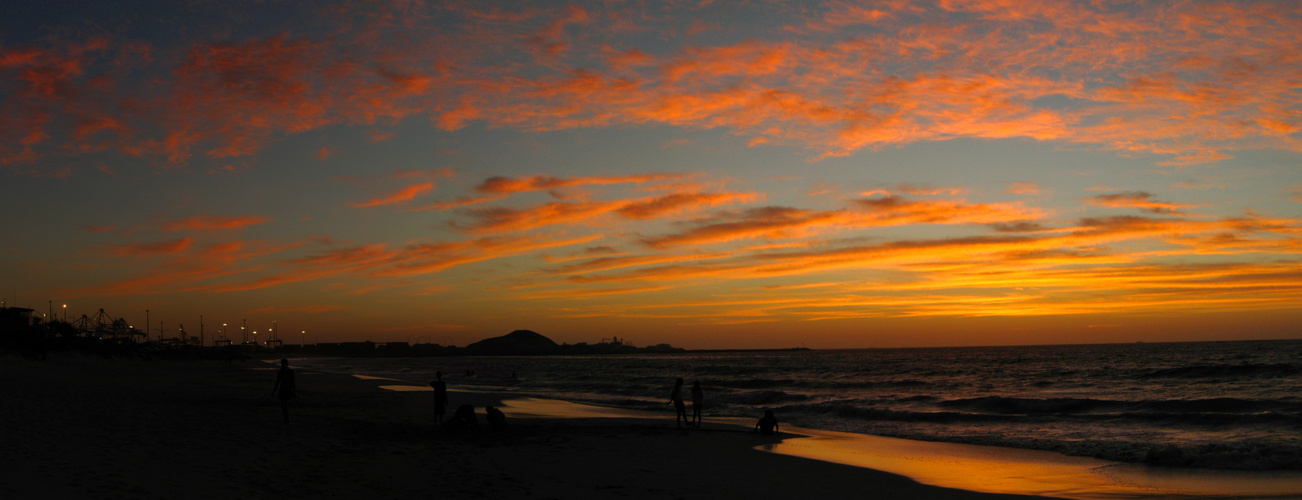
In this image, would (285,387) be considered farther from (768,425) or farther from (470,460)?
(768,425)

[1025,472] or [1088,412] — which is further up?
[1025,472]

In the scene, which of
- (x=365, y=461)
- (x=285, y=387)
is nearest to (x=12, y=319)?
(x=285, y=387)

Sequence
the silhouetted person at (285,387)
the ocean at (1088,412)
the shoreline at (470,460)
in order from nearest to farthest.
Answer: the shoreline at (470,460)
the ocean at (1088,412)
the silhouetted person at (285,387)

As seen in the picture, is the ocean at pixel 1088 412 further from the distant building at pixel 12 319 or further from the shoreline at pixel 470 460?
the distant building at pixel 12 319

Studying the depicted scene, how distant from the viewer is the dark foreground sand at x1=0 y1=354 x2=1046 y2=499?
1036 cm

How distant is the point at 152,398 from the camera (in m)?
26.4

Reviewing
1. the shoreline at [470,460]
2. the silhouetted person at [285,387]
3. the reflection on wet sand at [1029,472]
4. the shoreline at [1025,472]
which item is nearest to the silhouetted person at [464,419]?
the shoreline at [470,460]

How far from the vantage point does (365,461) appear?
13.7 metres

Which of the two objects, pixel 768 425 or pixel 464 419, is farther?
pixel 768 425

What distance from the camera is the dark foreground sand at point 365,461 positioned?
1036 centimetres

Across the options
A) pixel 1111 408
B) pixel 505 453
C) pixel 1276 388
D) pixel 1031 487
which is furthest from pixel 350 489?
pixel 1276 388

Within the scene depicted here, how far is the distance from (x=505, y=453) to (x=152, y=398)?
17741mm

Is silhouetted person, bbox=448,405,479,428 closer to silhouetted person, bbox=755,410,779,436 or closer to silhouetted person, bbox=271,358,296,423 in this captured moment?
silhouetted person, bbox=271,358,296,423

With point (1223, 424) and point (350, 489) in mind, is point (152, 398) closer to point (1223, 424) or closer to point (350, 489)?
point (350, 489)
